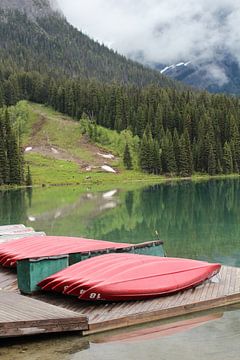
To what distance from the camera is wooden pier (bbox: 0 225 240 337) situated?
59.1ft

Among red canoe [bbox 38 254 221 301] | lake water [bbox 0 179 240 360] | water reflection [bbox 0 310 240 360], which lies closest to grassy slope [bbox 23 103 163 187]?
lake water [bbox 0 179 240 360]

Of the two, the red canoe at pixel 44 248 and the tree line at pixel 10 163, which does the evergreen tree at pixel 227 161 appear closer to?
the tree line at pixel 10 163

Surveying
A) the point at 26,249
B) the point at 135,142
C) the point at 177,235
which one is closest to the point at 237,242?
the point at 177,235

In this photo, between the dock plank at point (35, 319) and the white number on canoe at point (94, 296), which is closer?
the dock plank at point (35, 319)

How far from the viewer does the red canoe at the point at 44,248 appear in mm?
25219

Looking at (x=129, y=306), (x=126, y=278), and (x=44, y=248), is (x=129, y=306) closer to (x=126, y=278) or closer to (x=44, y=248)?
(x=126, y=278)

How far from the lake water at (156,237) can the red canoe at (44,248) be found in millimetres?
7727

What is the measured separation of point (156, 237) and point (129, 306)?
23.3 metres

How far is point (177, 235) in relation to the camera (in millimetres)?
43625

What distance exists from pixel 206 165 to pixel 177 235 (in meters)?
134

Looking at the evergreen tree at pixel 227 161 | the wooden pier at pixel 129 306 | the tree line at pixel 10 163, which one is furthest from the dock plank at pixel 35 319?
the evergreen tree at pixel 227 161

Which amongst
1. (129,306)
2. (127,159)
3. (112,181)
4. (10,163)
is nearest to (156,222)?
(129,306)

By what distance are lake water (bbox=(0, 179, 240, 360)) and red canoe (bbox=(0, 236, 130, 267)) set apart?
7.73m

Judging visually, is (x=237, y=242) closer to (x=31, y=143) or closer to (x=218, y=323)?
(x=218, y=323)
